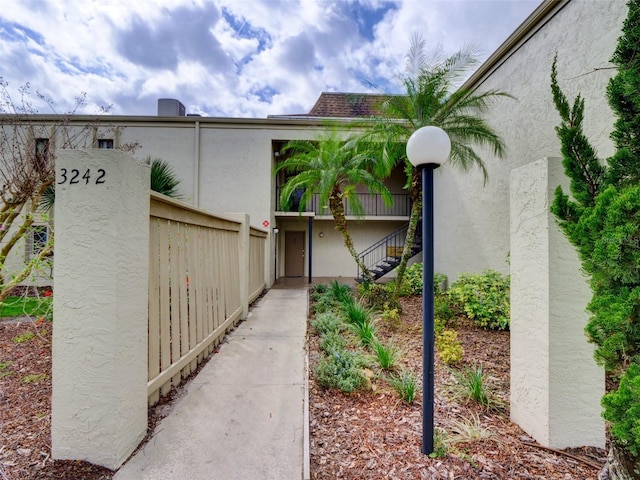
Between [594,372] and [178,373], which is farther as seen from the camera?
[178,373]

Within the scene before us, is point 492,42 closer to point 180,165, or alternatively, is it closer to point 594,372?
point 594,372

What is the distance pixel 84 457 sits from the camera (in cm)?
202

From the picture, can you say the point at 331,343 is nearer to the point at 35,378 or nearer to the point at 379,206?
the point at 35,378

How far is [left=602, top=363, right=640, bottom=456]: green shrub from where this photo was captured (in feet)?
A: 4.84

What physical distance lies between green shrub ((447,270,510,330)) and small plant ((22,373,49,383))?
6.95 metres

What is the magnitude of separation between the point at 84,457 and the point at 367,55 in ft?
40.6

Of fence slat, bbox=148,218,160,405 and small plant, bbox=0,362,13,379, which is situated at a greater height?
fence slat, bbox=148,218,160,405

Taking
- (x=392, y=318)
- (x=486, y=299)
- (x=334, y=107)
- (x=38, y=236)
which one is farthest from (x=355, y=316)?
(x=334, y=107)

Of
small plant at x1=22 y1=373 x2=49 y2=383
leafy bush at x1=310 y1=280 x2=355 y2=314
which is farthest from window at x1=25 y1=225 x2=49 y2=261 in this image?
leafy bush at x1=310 y1=280 x2=355 y2=314

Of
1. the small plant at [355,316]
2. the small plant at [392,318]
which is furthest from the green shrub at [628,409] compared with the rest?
the small plant at [392,318]

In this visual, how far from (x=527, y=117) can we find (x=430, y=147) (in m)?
5.93

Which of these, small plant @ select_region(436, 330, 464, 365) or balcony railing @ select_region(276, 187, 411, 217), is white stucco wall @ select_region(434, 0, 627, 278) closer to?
balcony railing @ select_region(276, 187, 411, 217)

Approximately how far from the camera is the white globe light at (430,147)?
2.31m

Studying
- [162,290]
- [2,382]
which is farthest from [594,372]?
[2,382]
